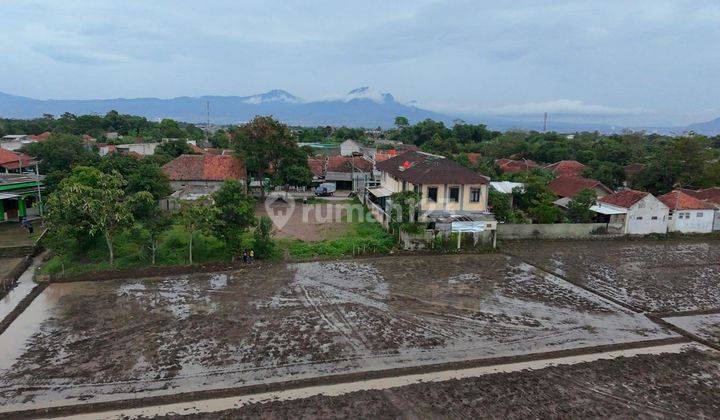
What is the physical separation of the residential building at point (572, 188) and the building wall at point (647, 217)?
13.4ft

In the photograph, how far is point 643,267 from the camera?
798 inches

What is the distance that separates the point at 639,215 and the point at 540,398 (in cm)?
1911

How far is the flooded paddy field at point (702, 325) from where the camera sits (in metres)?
13.7

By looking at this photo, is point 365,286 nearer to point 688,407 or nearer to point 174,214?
point 174,214

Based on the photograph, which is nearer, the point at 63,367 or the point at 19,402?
the point at 19,402

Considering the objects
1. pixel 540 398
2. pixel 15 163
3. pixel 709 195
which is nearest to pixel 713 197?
pixel 709 195

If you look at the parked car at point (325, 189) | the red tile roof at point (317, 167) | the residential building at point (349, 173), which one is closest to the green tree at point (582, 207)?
the residential building at point (349, 173)

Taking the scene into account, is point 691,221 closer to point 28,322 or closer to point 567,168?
point 567,168

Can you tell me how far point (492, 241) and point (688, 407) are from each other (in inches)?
519

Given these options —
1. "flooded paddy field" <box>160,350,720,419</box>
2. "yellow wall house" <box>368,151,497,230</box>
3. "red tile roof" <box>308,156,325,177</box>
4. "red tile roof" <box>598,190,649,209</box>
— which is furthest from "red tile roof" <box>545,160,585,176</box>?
"flooded paddy field" <box>160,350,720,419</box>

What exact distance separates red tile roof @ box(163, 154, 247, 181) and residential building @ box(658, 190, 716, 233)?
89.6ft

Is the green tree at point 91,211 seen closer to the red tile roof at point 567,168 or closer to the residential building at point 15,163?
the residential building at point 15,163

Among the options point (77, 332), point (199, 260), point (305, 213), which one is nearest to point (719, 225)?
point (305, 213)

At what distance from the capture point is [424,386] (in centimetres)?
1077
